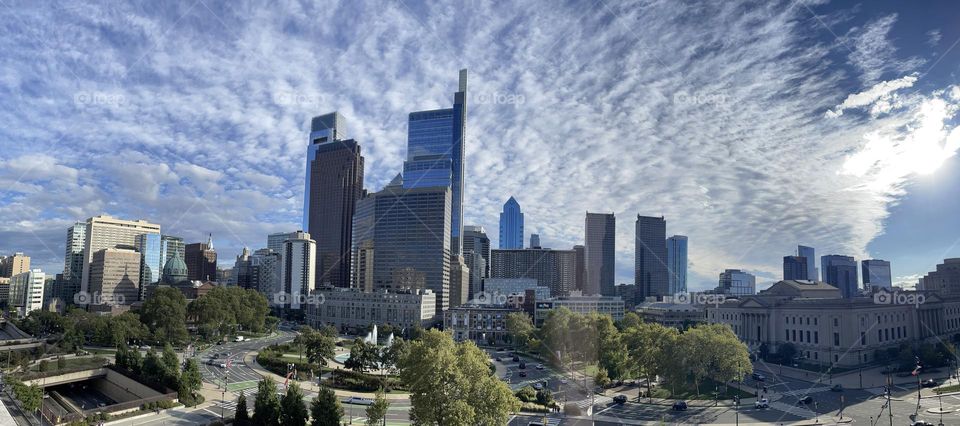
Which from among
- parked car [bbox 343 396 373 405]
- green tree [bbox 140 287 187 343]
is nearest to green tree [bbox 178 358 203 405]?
parked car [bbox 343 396 373 405]

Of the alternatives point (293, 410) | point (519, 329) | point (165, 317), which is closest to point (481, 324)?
point (519, 329)

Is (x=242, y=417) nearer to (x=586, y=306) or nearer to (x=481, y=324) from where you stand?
(x=481, y=324)

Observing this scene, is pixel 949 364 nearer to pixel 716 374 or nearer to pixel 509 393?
pixel 716 374

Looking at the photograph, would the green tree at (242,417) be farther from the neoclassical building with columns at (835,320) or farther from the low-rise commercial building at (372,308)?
the low-rise commercial building at (372,308)

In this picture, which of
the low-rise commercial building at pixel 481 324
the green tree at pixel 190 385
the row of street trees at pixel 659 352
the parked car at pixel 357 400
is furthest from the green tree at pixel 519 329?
the green tree at pixel 190 385

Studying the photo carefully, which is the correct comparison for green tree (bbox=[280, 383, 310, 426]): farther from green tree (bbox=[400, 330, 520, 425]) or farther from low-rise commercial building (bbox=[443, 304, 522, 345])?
low-rise commercial building (bbox=[443, 304, 522, 345])

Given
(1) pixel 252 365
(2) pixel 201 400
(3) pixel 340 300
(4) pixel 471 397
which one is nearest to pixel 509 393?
(4) pixel 471 397
